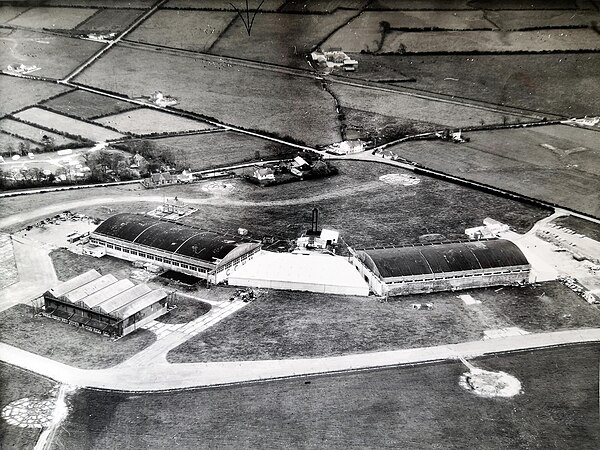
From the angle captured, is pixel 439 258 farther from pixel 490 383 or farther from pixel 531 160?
pixel 531 160

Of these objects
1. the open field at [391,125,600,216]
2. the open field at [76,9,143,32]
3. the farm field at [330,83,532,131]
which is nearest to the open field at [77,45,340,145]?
the farm field at [330,83,532,131]

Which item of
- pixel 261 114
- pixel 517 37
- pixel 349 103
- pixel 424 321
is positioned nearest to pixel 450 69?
pixel 517 37

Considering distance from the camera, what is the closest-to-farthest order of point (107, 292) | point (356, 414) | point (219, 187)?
point (356, 414)
point (107, 292)
point (219, 187)

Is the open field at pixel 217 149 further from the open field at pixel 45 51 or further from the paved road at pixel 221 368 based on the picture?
the paved road at pixel 221 368

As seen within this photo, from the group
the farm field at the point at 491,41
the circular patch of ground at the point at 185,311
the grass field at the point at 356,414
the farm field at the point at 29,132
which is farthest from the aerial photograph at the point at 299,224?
the farm field at the point at 29,132

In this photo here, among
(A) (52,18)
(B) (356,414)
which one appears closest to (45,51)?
(A) (52,18)

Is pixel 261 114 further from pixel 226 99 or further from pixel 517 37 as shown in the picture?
pixel 517 37
